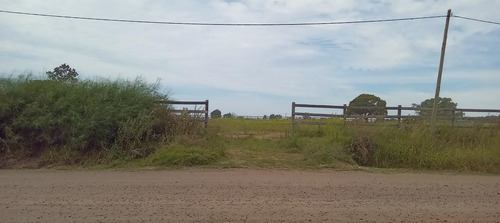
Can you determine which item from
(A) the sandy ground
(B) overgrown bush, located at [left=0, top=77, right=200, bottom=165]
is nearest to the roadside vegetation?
(B) overgrown bush, located at [left=0, top=77, right=200, bottom=165]

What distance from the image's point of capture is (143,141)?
1288cm

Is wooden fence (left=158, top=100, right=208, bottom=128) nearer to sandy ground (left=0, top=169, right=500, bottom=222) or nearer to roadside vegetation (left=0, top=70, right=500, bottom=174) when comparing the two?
roadside vegetation (left=0, top=70, right=500, bottom=174)

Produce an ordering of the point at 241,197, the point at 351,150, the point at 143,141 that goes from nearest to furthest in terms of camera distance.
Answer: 1. the point at 241,197
2. the point at 143,141
3. the point at 351,150

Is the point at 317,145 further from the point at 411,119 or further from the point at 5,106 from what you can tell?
the point at 5,106

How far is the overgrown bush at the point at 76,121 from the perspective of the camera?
480 inches

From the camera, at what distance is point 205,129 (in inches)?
591

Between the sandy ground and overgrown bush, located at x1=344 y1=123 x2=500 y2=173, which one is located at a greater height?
overgrown bush, located at x1=344 y1=123 x2=500 y2=173

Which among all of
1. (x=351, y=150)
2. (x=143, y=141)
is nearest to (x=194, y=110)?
(x=143, y=141)

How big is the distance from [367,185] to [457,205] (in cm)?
212

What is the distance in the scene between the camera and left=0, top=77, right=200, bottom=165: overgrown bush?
12195 mm

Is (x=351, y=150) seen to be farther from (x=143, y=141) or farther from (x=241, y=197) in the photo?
(x=143, y=141)

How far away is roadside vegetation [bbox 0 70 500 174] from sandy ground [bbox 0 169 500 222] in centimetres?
130

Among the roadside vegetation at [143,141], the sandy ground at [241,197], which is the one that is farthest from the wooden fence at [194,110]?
the sandy ground at [241,197]

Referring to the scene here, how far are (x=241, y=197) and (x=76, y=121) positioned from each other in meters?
7.16
